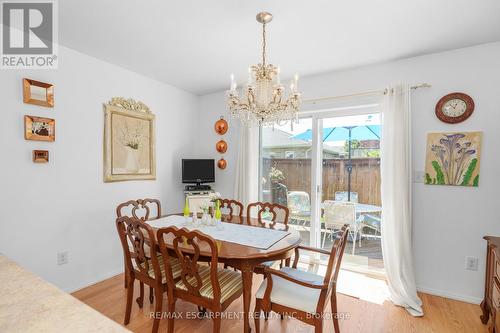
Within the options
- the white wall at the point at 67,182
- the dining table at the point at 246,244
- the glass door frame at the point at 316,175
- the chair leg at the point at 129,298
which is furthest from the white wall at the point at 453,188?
the white wall at the point at 67,182

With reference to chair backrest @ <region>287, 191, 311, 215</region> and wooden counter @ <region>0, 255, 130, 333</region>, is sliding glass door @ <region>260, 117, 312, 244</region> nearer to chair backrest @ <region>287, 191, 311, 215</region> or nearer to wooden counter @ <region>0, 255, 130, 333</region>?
chair backrest @ <region>287, 191, 311, 215</region>

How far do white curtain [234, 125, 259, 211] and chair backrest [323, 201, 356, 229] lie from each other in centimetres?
102

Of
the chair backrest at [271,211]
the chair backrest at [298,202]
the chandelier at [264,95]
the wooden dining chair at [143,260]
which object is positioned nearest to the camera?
the wooden dining chair at [143,260]

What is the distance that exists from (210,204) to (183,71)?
5.83 ft

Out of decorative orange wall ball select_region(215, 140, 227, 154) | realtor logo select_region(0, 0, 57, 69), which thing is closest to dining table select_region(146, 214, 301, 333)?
decorative orange wall ball select_region(215, 140, 227, 154)

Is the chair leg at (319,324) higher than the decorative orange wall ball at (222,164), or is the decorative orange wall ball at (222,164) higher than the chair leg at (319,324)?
the decorative orange wall ball at (222,164)

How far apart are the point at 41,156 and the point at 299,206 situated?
2.97 meters

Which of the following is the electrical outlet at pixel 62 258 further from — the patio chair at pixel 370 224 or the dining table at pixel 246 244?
the patio chair at pixel 370 224

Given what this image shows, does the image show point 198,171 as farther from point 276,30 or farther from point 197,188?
point 276,30

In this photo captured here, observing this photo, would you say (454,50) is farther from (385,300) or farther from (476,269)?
(385,300)

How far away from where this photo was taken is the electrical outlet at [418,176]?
8.30ft

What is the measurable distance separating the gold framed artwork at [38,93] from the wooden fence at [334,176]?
103 inches

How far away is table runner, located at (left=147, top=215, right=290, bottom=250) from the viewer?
6.15 feet

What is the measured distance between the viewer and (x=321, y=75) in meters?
3.08
